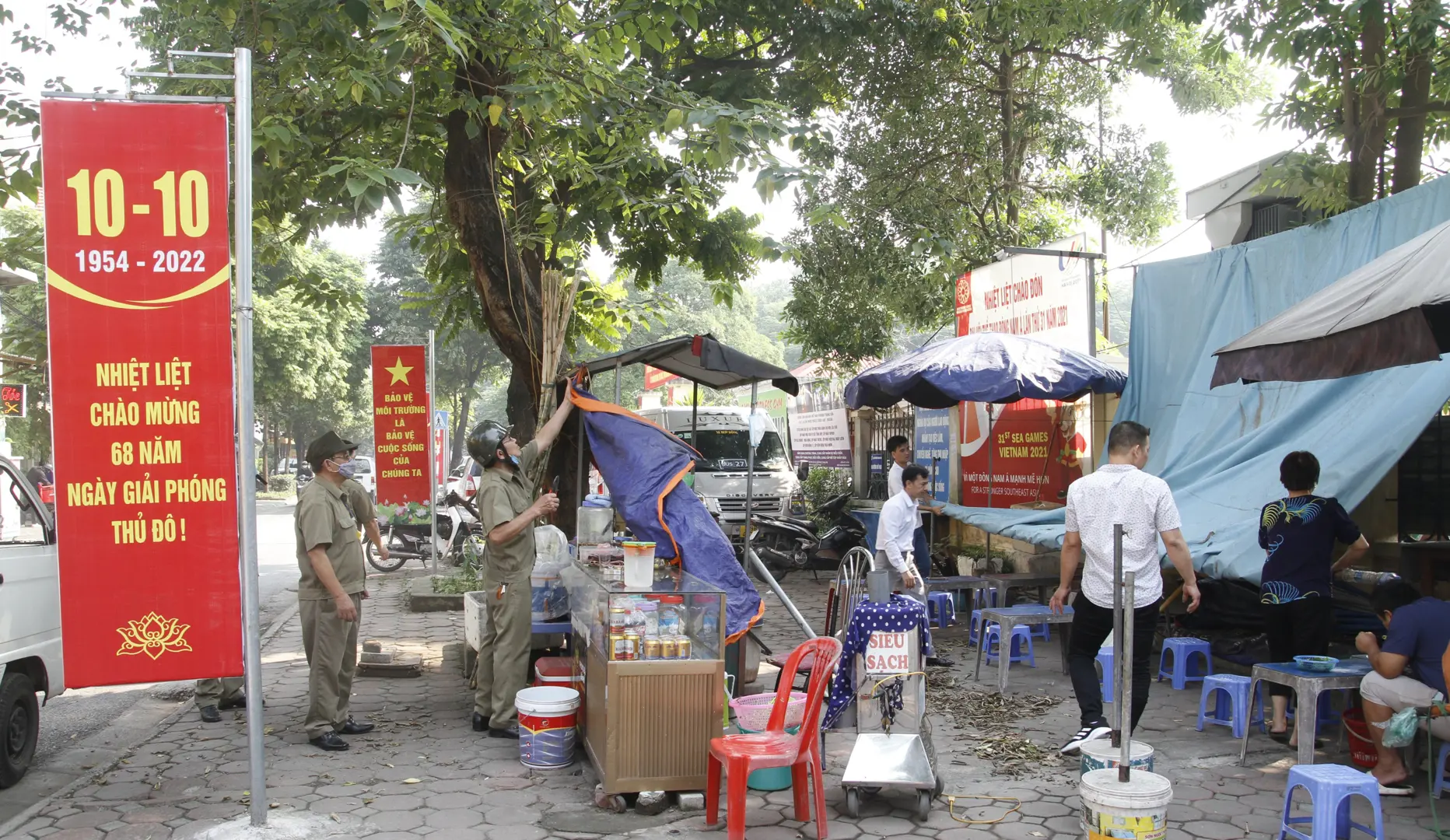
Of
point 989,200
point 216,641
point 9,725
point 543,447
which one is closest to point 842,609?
point 543,447

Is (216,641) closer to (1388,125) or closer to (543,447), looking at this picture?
(543,447)

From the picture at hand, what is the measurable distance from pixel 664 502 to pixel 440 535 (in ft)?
37.0

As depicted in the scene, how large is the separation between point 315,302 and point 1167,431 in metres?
Answer: 7.85

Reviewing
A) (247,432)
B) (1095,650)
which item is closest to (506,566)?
(247,432)

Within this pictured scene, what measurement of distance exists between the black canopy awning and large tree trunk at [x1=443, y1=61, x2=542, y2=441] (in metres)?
1.14

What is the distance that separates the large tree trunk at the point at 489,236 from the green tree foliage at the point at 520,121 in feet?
0.05

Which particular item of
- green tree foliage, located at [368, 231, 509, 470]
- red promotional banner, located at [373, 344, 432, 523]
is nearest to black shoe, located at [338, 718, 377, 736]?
red promotional banner, located at [373, 344, 432, 523]

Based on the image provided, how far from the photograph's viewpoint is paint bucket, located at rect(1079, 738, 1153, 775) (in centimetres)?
429

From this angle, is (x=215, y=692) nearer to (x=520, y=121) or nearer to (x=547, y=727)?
(x=547, y=727)

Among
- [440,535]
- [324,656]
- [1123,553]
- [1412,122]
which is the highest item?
[1412,122]

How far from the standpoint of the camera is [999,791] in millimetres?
5094

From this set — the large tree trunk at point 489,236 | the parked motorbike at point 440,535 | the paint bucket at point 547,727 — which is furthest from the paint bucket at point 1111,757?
the parked motorbike at point 440,535

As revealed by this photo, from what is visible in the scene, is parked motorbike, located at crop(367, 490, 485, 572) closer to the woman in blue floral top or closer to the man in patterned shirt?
the man in patterned shirt

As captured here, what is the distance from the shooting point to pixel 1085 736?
17.8ft
